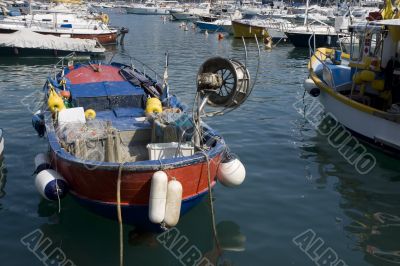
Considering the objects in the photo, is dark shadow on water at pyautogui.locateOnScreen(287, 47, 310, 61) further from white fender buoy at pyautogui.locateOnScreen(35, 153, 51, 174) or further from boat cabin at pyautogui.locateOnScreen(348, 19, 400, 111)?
white fender buoy at pyautogui.locateOnScreen(35, 153, 51, 174)

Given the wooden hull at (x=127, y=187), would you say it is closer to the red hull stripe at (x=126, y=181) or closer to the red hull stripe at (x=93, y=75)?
the red hull stripe at (x=126, y=181)

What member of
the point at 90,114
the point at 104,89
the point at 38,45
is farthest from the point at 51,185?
the point at 38,45

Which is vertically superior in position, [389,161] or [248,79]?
[248,79]

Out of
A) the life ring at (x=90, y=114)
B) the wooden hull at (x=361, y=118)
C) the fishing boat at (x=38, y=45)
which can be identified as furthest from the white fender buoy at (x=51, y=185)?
the fishing boat at (x=38, y=45)

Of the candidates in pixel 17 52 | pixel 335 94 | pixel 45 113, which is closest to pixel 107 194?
pixel 45 113

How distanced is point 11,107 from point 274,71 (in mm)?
14246

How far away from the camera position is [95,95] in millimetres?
10531

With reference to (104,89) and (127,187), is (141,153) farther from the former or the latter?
(104,89)

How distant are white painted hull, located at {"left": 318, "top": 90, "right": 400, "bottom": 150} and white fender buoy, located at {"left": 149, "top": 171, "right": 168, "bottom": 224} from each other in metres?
6.89

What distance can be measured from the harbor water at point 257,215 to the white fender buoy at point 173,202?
30.2 inches

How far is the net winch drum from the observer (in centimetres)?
724

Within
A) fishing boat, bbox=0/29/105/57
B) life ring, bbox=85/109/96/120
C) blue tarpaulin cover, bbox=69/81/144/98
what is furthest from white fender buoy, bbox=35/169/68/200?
fishing boat, bbox=0/29/105/57

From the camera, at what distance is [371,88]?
12.7 metres

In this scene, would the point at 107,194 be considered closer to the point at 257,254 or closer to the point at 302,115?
the point at 257,254
